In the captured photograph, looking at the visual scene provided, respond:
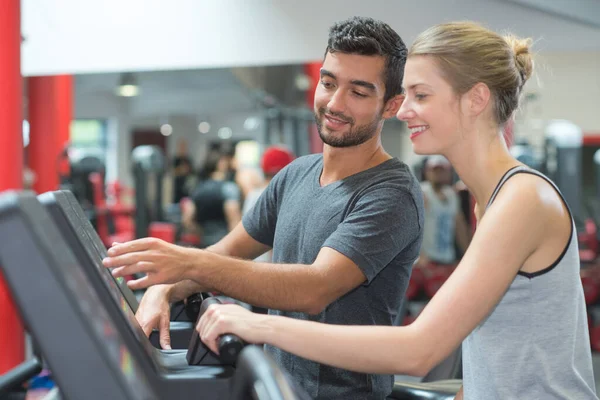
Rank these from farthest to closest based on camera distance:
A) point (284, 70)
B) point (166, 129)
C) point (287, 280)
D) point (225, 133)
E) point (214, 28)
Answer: point (225, 133), point (166, 129), point (284, 70), point (214, 28), point (287, 280)

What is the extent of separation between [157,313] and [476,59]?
2.60ft

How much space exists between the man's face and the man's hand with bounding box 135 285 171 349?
1.64 ft

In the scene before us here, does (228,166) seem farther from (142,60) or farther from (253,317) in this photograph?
(253,317)

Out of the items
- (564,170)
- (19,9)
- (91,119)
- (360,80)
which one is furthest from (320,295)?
(91,119)

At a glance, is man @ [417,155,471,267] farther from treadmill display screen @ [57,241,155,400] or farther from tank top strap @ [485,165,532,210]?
treadmill display screen @ [57,241,155,400]

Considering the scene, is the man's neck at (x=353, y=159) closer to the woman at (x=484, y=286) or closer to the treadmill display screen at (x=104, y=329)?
the woman at (x=484, y=286)

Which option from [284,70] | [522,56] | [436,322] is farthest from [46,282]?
[284,70]

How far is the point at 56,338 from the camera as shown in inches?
30.2

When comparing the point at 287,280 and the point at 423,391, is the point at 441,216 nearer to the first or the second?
the point at 423,391

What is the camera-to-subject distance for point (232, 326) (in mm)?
1160

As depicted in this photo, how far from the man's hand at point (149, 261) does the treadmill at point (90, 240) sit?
0.03 meters

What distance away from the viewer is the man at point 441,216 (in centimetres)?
734

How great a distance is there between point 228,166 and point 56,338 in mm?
9335

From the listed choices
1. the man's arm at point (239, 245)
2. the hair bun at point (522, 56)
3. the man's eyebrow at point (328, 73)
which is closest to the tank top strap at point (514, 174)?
the hair bun at point (522, 56)
